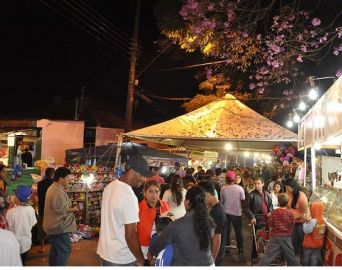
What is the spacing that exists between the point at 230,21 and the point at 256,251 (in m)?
6.14

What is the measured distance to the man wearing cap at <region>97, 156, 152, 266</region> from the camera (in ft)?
14.1

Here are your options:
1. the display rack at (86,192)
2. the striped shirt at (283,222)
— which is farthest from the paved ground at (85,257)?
the striped shirt at (283,222)

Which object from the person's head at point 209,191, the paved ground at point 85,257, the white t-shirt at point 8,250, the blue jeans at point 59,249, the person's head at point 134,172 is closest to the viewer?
the white t-shirt at point 8,250

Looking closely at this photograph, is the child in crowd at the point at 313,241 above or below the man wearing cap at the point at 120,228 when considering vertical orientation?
below

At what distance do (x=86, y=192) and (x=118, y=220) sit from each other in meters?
7.64

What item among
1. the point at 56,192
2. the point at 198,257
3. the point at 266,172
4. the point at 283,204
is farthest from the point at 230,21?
the point at 266,172

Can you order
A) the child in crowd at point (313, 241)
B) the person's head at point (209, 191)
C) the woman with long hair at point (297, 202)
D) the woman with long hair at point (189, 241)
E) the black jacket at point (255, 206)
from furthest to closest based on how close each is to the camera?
the black jacket at point (255, 206) < the woman with long hair at point (297, 202) < the child in crowd at point (313, 241) < the person's head at point (209, 191) < the woman with long hair at point (189, 241)

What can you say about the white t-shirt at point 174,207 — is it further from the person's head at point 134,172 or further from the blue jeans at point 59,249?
the person's head at point 134,172

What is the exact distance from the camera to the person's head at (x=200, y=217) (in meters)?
4.08

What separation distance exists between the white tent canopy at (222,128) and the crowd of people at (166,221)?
A: 3.86ft

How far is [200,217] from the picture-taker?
4148mm

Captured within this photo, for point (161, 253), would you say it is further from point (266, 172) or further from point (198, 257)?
point (266, 172)

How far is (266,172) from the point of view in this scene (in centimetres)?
2312

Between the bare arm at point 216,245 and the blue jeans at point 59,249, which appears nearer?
the bare arm at point 216,245
